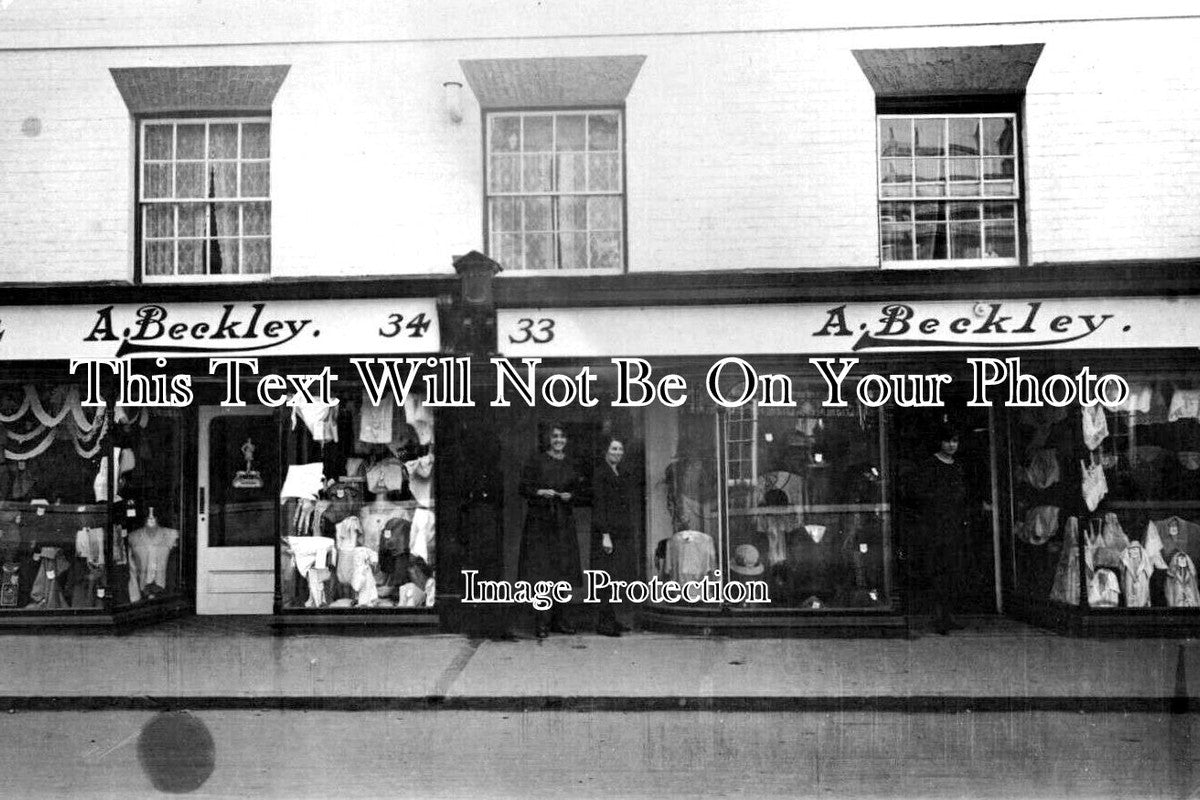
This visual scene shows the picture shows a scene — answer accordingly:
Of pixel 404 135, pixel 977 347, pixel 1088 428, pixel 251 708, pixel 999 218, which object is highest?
pixel 404 135

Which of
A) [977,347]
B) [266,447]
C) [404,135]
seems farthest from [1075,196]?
[266,447]

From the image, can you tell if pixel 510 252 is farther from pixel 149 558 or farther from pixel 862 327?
pixel 149 558

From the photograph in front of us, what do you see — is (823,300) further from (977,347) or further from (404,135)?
(404,135)

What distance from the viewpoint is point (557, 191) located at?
526 cm

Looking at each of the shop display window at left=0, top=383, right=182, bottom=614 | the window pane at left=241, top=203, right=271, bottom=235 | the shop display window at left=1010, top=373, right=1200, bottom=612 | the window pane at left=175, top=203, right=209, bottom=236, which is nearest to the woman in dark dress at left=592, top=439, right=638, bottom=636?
the window pane at left=241, top=203, right=271, bottom=235

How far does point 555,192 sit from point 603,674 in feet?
9.45

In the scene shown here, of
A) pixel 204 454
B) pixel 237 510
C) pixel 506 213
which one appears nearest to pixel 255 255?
pixel 506 213

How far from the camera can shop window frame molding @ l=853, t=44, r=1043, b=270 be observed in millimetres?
5020

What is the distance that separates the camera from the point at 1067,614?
7.32 m

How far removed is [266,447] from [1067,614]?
21.2 ft

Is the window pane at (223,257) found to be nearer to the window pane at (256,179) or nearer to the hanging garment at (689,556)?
the window pane at (256,179)

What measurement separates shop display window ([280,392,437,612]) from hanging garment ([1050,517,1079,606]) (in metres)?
4.71

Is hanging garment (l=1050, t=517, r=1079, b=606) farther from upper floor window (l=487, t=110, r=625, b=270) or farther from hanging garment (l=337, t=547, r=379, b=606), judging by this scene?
hanging garment (l=337, t=547, r=379, b=606)

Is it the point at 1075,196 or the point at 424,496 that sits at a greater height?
the point at 1075,196
